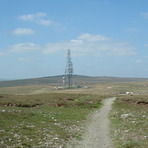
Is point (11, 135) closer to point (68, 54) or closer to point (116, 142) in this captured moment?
point (116, 142)

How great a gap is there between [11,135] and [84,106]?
85.9ft

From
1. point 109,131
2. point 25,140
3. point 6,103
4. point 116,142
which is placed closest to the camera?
point 25,140

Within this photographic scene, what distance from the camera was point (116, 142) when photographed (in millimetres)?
14844

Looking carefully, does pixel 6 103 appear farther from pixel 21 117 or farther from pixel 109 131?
pixel 109 131

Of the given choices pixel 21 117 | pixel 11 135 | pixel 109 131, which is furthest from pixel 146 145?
pixel 21 117

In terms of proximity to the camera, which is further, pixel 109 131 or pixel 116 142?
pixel 109 131

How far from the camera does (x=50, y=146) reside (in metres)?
12.9

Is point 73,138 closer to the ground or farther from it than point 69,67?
closer to the ground

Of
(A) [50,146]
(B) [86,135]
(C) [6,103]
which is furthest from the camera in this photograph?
(C) [6,103]

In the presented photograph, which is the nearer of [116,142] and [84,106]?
[116,142]

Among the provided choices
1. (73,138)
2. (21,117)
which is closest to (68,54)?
(21,117)

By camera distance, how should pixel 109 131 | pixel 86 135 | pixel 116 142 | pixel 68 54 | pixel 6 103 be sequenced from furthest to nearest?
pixel 68 54 < pixel 6 103 < pixel 109 131 < pixel 86 135 < pixel 116 142

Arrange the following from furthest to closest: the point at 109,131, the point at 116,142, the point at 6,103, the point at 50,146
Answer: the point at 6,103 → the point at 109,131 → the point at 116,142 → the point at 50,146

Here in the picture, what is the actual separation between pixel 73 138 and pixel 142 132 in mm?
5359
